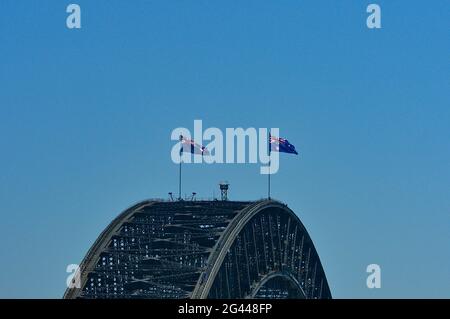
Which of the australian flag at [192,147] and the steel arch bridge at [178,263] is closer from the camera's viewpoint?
the australian flag at [192,147]

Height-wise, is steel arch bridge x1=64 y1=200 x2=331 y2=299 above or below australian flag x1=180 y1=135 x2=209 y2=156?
below

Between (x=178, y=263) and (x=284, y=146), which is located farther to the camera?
(x=178, y=263)

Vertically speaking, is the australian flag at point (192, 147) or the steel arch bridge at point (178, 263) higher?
the australian flag at point (192, 147)

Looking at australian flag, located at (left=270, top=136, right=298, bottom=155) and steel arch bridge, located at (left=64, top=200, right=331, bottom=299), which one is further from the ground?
australian flag, located at (left=270, top=136, right=298, bottom=155)

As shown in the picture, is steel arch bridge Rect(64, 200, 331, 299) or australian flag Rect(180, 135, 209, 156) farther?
steel arch bridge Rect(64, 200, 331, 299)

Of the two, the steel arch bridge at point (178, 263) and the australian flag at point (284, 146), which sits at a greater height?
the australian flag at point (284, 146)

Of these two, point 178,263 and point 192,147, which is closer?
point 192,147

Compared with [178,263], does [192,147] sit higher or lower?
higher
